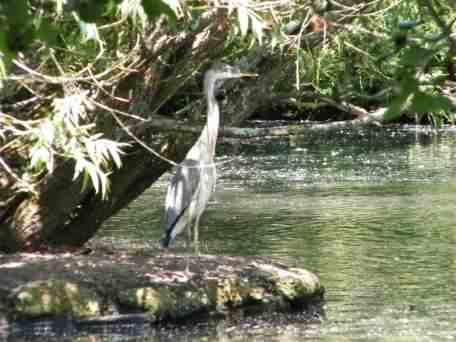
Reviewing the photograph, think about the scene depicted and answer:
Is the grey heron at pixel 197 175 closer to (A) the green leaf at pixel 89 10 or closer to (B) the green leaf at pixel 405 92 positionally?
(A) the green leaf at pixel 89 10

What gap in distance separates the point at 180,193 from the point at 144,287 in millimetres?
1386

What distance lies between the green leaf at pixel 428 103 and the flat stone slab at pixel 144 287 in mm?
5234

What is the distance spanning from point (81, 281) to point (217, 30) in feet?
6.33

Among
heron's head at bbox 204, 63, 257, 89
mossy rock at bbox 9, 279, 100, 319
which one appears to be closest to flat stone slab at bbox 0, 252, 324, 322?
mossy rock at bbox 9, 279, 100, 319

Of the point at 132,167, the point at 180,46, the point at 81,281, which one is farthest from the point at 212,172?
the point at 81,281

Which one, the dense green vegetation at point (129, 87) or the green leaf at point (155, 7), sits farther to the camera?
the dense green vegetation at point (129, 87)

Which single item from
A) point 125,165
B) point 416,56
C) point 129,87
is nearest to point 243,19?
point 129,87

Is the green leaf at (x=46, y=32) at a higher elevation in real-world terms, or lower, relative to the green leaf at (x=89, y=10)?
lower

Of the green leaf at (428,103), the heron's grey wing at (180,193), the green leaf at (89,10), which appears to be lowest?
the heron's grey wing at (180,193)

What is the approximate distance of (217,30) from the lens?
7.21 m

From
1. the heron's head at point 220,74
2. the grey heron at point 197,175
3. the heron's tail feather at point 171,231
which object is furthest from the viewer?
the heron's tail feather at point 171,231

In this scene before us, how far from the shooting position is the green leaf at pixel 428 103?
141 centimetres

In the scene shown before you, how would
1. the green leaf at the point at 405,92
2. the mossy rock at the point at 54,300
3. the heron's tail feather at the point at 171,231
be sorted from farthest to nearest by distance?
the heron's tail feather at the point at 171,231
the mossy rock at the point at 54,300
the green leaf at the point at 405,92

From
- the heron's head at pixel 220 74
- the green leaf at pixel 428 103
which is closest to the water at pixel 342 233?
the heron's head at pixel 220 74
